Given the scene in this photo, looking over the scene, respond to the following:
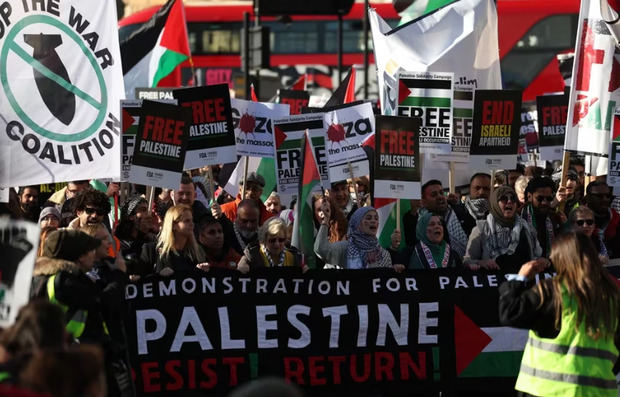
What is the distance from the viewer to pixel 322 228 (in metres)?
8.58

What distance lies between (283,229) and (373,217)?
2.35 feet

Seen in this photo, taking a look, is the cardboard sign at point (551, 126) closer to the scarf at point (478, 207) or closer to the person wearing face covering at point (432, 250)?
the scarf at point (478, 207)

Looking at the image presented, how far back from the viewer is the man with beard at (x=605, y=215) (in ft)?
30.7

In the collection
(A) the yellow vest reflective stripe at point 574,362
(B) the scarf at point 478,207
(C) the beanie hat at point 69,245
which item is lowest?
(A) the yellow vest reflective stripe at point 574,362

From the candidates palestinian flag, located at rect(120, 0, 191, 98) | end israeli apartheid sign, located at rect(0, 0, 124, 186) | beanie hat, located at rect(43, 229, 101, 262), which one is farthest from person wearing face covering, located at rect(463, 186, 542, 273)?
palestinian flag, located at rect(120, 0, 191, 98)

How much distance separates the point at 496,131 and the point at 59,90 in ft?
12.5

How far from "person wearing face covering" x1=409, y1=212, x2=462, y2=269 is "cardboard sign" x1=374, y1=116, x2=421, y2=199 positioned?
44.9 inches

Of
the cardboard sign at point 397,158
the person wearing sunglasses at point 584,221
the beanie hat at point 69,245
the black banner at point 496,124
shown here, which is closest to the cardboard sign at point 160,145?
the cardboard sign at point 397,158

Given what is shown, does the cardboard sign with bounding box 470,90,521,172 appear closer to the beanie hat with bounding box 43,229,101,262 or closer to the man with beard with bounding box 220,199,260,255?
the man with beard with bounding box 220,199,260,255

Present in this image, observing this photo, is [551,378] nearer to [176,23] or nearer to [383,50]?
[383,50]

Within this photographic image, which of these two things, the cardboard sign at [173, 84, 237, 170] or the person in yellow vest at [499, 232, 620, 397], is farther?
the cardboard sign at [173, 84, 237, 170]

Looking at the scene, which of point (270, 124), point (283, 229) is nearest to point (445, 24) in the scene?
point (270, 124)

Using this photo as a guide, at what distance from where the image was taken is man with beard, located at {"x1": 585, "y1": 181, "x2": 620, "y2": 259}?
9367 millimetres

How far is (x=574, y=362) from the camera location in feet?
18.0
